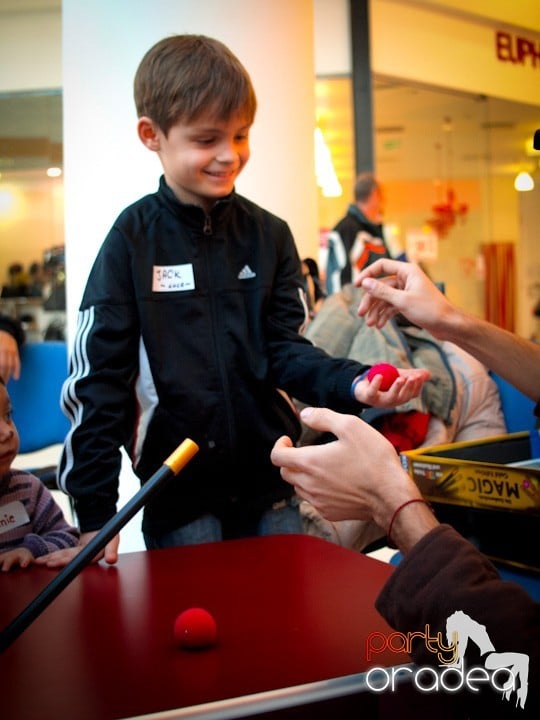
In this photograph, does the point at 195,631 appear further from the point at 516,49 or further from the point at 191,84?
the point at 516,49

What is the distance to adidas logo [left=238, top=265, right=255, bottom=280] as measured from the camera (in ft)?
5.63

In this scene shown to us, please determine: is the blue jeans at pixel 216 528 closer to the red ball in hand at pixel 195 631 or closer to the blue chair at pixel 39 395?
the red ball in hand at pixel 195 631

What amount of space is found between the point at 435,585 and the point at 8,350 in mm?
1450

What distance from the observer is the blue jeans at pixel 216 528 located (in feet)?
5.41

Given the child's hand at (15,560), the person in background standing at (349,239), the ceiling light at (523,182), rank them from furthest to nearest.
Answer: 1. the ceiling light at (523,182)
2. the person in background standing at (349,239)
3. the child's hand at (15,560)

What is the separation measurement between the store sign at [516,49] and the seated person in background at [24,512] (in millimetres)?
7755

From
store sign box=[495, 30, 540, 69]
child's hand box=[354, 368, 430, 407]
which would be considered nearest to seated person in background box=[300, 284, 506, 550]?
child's hand box=[354, 368, 430, 407]

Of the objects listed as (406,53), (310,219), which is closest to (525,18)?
(406,53)

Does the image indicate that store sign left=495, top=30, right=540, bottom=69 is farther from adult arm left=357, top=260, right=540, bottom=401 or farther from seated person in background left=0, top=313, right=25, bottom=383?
adult arm left=357, top=260, right=540, bottom=401

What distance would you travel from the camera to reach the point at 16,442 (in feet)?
5.16

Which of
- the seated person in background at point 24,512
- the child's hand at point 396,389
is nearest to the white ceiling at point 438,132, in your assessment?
the seated person in background at point 24,512

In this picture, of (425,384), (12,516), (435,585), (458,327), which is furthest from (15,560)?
(425,384)

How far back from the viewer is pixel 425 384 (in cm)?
245

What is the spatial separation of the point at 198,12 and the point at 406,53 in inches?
195
